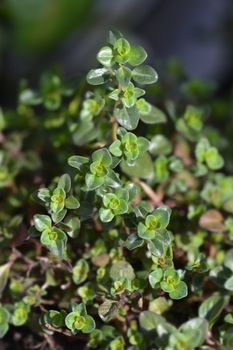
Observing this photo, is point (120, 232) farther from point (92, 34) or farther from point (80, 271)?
point (92, 34)

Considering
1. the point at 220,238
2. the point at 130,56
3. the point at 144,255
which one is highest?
the point at 130,56

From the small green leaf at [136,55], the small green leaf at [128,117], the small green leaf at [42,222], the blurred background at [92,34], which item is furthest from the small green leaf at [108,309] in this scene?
the blurred background at [92,34]

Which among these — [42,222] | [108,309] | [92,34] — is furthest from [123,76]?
[92,34]

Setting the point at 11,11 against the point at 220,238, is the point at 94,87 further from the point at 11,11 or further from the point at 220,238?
the point at 11,11

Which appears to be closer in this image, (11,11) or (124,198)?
(124,198)

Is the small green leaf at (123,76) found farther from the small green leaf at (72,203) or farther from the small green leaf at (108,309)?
the small green leaf at (108,309)

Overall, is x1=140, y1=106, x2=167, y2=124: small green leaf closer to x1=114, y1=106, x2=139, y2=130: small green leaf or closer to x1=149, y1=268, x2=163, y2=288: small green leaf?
x1=114, y1=106, x2=139, y2=130: small green leaf

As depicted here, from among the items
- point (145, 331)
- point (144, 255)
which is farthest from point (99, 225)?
point (145, 331)
